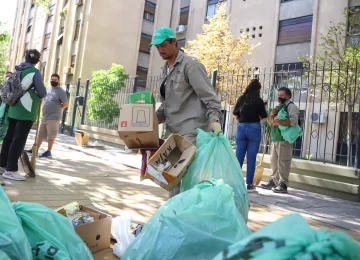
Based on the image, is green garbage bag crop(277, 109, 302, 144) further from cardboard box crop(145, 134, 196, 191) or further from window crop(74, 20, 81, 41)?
window crop(74, 20, 81, 41)

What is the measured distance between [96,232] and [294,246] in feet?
5.72

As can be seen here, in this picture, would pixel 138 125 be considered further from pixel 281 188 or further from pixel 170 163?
pixel 281 188

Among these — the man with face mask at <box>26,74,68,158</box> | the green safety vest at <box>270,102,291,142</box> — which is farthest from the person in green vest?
the green safety vest at <box>270,102,291,142</box>

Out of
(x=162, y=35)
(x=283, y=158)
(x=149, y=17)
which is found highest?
(x=149, y=17)

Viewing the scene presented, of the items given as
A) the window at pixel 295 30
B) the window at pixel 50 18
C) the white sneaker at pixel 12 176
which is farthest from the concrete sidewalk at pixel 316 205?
the window at pixel 50 18

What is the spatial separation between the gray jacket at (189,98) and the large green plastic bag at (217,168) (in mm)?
259

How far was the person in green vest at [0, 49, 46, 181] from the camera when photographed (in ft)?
14.4

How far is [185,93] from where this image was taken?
2.71m

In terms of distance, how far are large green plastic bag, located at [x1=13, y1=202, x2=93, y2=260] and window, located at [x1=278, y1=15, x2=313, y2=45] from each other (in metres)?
18.8

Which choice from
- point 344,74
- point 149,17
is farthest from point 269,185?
point 149,17

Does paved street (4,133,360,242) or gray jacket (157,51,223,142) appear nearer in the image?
gray jacket (157,51,223,142)

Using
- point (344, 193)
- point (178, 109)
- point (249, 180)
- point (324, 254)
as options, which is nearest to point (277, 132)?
point (249, 180)

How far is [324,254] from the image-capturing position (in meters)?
0.87

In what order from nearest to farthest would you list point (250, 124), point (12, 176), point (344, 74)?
point (12, 176)
point (250, 124)
point (344, 74)
